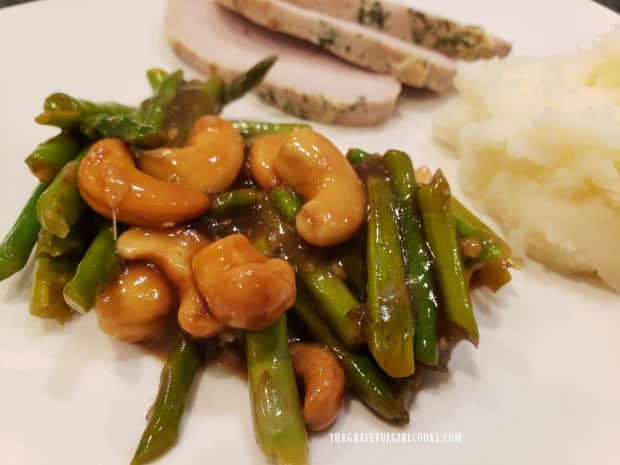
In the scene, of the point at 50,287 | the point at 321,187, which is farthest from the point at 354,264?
the point at 50,287

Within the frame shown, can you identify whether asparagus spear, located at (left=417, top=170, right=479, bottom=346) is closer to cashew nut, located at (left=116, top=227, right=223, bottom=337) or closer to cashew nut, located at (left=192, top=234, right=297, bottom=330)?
cashew nut, located at (left=192, top=234, right=297, bottom=330)

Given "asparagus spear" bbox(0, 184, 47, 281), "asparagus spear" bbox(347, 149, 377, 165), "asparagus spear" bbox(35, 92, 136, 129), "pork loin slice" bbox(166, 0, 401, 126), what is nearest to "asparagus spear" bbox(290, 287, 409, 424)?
"asparagus spear" bbox(347, 149, 377, 165)

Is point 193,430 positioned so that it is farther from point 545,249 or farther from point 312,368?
point 545,249

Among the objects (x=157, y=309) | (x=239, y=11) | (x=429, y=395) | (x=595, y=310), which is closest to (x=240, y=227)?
(x=157, y=309)

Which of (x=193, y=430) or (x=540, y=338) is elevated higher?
(x=540, y=338)

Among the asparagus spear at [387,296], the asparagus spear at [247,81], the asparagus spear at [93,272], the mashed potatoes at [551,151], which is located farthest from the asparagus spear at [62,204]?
the mashed potatoes at [551,151]

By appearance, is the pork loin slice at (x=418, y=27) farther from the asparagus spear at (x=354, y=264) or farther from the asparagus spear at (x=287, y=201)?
the asparagus spear at (x=354, y=264)
